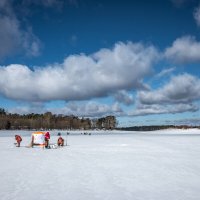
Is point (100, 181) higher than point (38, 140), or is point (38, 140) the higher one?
point (38, 140)

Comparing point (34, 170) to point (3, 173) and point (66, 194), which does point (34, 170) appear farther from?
point (66, 194)

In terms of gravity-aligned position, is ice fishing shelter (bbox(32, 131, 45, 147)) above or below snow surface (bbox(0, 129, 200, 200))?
above

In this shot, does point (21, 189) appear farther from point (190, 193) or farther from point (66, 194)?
point (190, 193)

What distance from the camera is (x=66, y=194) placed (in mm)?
10484

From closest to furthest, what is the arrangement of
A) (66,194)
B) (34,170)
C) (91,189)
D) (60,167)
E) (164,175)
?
(66,194)
(91,189)
(164,175)
(34,170)
(60,167)

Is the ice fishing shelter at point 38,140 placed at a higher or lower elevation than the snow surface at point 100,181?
higher

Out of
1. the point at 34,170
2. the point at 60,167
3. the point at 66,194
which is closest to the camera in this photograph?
the point at 66,194

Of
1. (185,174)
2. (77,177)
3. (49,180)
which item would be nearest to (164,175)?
(185,174)

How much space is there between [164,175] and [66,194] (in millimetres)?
5424

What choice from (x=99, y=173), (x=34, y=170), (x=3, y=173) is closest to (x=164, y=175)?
(x=99, y=173)

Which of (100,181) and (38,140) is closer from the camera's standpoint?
(100,181)

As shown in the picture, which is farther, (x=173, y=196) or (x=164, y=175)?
(x=164, y=175)

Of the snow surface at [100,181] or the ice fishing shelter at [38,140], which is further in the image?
the ice fishing shelter at [38,140]

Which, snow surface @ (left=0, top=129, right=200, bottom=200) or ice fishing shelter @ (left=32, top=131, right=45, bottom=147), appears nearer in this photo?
snow surface @ (left=0, top=129, right=200, bottom=200)
